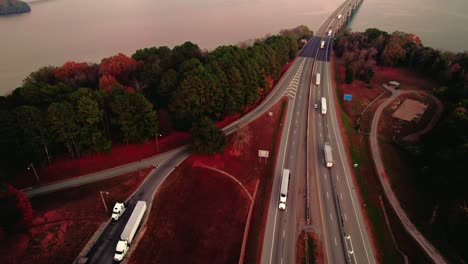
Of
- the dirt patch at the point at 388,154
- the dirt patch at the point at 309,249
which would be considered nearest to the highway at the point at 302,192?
the dirt patch at the point at 309,249

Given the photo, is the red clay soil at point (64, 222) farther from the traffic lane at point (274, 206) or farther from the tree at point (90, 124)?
the traffic lane at point (274, 206)

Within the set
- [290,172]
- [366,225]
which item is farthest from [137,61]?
[366,225]

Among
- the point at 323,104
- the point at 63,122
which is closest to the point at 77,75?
the point at 63,122

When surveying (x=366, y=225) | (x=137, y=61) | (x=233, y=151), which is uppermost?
(x=137, y=61)

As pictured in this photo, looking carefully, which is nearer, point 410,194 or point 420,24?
point 410,194

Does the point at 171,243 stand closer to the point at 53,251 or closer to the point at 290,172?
the point at 53,251

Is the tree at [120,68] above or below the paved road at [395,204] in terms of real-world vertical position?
above

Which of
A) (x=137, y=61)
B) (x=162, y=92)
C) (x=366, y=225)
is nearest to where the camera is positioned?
(x=366, y=225)

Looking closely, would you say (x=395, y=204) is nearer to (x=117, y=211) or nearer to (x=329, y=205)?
(x=329, y=205)
